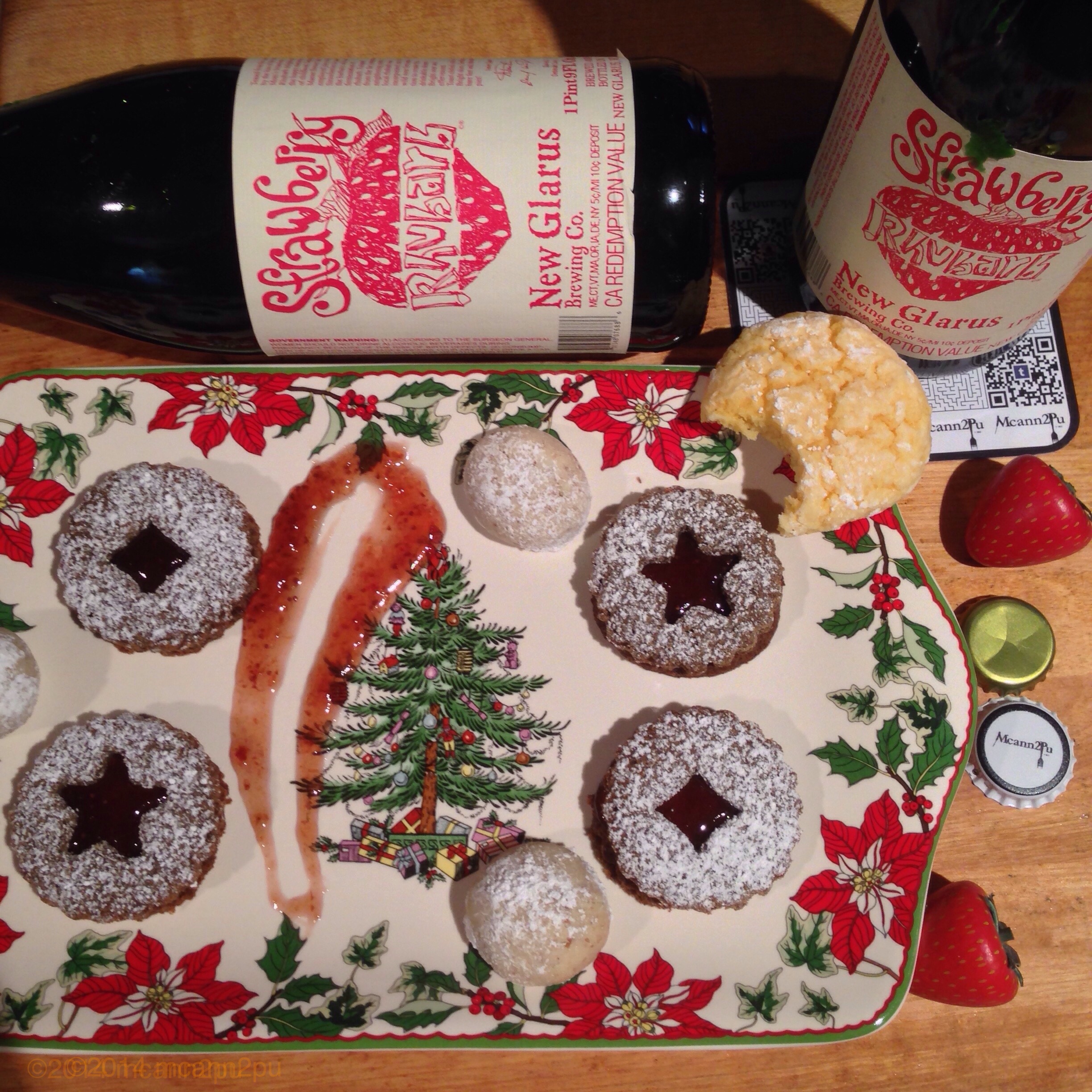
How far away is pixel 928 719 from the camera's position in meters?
1.61

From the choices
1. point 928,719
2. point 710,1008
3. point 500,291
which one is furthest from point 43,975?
point 928,719

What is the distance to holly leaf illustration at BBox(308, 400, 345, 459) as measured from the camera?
1.69 metres

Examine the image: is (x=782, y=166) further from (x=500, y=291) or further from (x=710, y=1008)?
(x=710, y=1008)

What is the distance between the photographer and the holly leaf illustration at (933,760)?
159 cm

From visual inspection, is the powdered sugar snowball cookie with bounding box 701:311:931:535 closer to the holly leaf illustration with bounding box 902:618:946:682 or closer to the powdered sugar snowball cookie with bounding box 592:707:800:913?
the holly leaf illustration with bounding box 902:618:946:682

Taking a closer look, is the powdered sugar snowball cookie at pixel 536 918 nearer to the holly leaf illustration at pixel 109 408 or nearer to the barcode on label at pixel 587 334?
the barcode on label at pixel 587 334

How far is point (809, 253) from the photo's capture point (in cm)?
158

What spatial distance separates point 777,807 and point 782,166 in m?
1.32

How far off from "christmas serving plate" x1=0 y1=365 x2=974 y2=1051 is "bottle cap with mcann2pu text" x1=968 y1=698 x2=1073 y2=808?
83 mm

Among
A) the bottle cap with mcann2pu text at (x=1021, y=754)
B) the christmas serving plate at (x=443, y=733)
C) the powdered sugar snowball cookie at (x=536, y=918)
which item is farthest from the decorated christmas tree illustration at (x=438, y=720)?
the bottle cap with mcann2pu text at (x=1021, y=754)

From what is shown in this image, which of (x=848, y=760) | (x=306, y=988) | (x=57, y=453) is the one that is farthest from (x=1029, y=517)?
(x=57, y=453)

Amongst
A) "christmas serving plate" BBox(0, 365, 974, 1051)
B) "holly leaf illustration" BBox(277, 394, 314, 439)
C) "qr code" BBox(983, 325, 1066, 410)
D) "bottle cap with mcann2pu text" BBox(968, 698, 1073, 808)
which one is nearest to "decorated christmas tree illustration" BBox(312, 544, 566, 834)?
"christmas serving plate" BBox(0, 365, 974, 1051)

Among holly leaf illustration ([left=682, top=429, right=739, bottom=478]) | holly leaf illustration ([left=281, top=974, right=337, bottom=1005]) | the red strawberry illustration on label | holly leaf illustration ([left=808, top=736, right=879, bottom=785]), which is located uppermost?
the red strawberry illustration on label

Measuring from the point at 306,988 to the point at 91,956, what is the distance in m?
0.40
